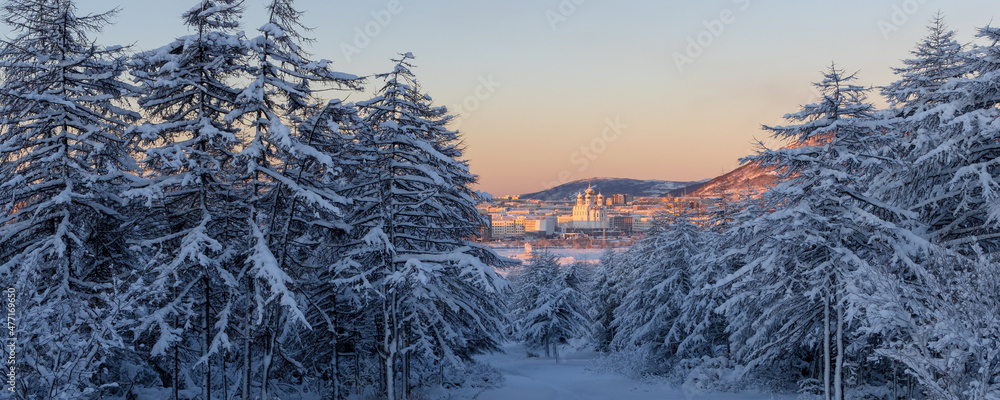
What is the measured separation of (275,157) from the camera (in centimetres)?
1461

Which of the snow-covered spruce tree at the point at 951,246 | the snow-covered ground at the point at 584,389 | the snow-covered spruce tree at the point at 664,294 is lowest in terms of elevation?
the snow-covered ground at the point at 584,389

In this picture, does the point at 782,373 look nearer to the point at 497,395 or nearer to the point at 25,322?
the point at 497,395

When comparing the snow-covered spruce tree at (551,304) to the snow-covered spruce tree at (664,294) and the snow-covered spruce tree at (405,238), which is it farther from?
the snow-covered spruce tree at (405,238)

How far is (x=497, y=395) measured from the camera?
24.0 meters

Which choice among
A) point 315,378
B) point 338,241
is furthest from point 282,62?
point 315,378

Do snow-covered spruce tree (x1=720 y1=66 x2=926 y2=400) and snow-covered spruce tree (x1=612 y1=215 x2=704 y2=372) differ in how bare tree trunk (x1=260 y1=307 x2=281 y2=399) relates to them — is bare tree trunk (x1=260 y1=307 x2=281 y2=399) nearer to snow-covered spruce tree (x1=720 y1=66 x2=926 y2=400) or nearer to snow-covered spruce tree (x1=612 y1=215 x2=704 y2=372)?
snow-covered spruce tree (x1=720 y1=66 x2=926 y2=400)

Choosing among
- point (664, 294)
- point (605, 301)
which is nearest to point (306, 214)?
A: point (664, 294)

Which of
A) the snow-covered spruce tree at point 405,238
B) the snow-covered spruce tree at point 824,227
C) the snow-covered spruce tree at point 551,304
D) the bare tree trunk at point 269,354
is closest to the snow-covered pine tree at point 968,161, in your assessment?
the snow-covered spruce tree at point 824,227

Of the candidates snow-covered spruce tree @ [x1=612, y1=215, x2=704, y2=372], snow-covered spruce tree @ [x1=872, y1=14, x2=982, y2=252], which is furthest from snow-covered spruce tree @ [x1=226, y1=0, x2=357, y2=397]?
snow-covered spruce tree @ [x1=612, y1=215, x2=704, y2=372]

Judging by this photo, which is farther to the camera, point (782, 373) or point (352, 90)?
point (782, 373)

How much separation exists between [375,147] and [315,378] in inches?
426

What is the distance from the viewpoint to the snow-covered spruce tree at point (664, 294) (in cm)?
3247

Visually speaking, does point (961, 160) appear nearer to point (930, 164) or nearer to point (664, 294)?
point (930, 164)

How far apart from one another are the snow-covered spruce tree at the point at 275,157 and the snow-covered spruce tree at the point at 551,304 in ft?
100
